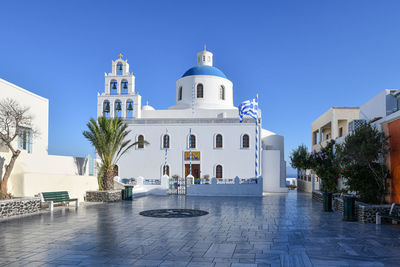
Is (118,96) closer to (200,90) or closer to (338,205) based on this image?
(200,90)

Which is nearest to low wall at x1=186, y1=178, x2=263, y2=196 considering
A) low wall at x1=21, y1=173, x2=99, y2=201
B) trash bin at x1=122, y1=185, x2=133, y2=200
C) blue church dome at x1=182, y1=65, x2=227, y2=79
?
trash bin at x1=122, y1=185, x2=133, y2=200

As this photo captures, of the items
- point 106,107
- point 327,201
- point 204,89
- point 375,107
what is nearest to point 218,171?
point 204,89

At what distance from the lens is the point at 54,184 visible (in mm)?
15070

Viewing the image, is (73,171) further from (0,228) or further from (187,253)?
(187,253)

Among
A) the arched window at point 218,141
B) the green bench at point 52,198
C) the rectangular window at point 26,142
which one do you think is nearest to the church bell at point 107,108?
the arched window at point 218,141

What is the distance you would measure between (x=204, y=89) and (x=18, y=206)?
22862mm

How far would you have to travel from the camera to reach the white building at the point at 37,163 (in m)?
13.8

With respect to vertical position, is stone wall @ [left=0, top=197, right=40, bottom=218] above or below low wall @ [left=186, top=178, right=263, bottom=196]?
above

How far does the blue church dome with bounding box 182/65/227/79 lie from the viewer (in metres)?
33.0

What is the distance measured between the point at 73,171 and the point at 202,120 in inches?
465

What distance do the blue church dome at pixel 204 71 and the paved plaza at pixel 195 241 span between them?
22936 millimetres

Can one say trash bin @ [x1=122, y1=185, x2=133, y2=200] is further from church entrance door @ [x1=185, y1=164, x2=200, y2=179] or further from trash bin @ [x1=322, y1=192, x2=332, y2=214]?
trash bin @ [x1=322, y1=192, x2=332, y2=214]

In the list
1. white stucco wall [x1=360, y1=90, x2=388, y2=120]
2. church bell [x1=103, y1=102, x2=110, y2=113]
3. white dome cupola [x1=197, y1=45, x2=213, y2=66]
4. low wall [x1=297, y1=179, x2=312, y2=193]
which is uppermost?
white dome cupola [x1=197, y1=45, x2=213, y2=66]

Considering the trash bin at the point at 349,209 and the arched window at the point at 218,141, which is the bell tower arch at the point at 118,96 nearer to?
the arched window at the point at 218,141
